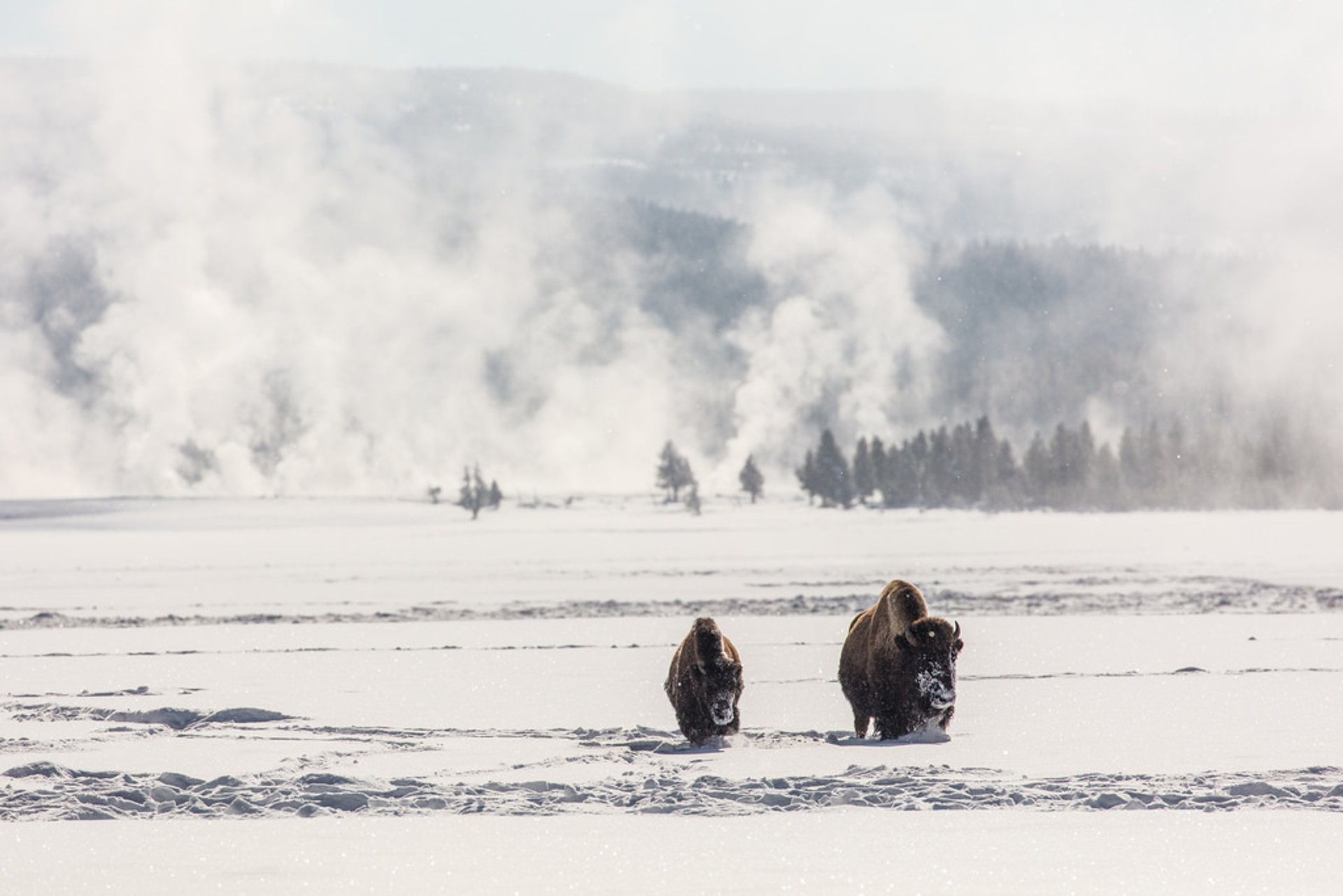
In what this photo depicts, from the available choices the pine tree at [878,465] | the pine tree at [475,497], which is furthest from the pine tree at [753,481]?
the pine tree at [475,497]

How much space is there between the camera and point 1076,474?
355 feet

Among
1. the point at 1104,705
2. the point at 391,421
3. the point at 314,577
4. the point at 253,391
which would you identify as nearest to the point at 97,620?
the point at 314,577

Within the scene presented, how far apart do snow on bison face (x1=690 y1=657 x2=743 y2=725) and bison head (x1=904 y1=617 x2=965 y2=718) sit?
1471 mm

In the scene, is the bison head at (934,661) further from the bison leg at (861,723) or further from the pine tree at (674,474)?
the pine tree at (674,474)

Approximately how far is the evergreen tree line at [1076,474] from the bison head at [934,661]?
8446 centimetres

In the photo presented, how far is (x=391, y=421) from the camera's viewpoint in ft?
586

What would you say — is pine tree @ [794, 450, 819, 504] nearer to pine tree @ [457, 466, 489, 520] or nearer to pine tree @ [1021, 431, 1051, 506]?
pine tree @ [1021, 431, 1051, 506]

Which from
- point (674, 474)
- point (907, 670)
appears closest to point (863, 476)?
point (674, 474)

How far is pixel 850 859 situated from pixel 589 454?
172969mm

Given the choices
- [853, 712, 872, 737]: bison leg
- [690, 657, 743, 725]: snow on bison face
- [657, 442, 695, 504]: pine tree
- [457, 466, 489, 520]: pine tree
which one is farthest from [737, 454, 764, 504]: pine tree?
[690, 657, 743, 725]: snow on bison face

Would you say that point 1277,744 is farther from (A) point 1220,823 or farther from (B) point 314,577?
(B) point 314,577

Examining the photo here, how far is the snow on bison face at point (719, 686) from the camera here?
12492 millimetres

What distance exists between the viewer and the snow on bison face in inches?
492

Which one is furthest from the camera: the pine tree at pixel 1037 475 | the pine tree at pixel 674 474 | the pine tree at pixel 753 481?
the pine tree at pixel 753 481
